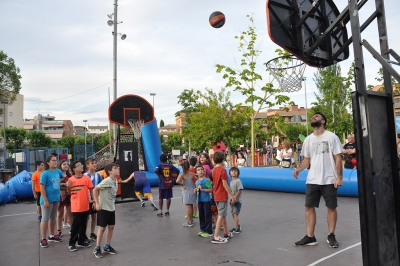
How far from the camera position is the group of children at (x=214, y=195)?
6.73 metres

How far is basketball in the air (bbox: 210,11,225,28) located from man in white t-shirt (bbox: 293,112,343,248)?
4.72m

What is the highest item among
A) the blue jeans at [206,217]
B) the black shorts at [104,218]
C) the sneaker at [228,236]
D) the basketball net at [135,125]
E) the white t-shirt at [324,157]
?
the basketball net at [135,125]

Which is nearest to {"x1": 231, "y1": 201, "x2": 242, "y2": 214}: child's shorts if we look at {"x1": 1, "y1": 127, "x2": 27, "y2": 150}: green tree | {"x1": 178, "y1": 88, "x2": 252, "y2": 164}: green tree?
{"x1": 178, "y1": 88, "x2": 252, "y2": 164}: green tree

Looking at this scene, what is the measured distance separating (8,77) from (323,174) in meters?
50.2

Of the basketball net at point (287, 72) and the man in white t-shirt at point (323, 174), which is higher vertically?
the basketball net at point (287, 72)

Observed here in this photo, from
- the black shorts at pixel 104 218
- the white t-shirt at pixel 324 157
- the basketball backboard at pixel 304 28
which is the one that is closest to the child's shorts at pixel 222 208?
the white t-shirt at pixel 324 157

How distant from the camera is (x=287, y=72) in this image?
7.86m

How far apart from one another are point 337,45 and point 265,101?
1438 centimetres

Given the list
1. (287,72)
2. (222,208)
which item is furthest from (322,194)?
(287,72)

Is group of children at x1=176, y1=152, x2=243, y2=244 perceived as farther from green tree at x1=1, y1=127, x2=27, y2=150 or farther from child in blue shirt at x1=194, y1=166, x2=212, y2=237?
green tree at x1=1, y1=127, x2=27, y2=150

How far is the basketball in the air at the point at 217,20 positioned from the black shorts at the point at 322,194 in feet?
17.6

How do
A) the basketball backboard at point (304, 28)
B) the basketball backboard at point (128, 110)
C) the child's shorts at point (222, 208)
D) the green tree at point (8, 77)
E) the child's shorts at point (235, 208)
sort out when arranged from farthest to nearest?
1. the green tree at point (8, 77)
2. the basketball backboard at point (128, 110)
3. the child's shorts at point (235, 208)
4. the child's shorts at point (222, 208)
5. the basketball backboard at point (304, 28)

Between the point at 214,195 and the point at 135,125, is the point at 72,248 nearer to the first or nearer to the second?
the point at 214,195

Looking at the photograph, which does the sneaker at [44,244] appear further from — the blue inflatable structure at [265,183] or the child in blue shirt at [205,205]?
the blue inflatable structure at [265,183]
